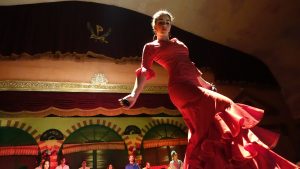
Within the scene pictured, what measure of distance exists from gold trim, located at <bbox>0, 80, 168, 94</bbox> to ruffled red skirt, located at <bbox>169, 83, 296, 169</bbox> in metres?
2.61

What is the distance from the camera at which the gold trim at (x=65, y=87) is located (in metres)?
3.46

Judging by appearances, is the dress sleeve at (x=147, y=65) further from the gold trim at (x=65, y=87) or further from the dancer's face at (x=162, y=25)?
the gold trim at (x=65, y=87)

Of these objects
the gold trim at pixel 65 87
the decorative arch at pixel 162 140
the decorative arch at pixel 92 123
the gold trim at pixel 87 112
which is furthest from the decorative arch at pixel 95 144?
the gold trim at pixel 65 87

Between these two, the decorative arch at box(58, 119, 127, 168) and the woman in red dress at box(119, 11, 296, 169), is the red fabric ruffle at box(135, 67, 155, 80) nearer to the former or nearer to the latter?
the woman in red dress at box(119, 11, 296, 169)

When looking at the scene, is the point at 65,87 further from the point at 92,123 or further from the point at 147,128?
the point at 147,128

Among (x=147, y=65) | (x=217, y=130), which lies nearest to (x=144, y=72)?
(x=147, y=65)

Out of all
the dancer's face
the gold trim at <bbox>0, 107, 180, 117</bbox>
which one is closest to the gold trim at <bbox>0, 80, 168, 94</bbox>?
the gold trim at <bbox>0, 107, 180, 117</bbox>

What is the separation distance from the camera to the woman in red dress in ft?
3.73

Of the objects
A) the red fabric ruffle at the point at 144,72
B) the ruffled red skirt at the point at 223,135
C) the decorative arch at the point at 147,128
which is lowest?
the ruffled red skirt at the point at 223,135

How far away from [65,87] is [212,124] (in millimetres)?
2795

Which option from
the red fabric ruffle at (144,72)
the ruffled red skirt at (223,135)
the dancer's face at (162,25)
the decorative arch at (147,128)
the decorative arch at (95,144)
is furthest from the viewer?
the decorative arch at (147,128)

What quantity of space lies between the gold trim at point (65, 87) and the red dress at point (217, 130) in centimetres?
247

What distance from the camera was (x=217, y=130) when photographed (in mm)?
1191

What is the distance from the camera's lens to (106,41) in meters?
4.02
